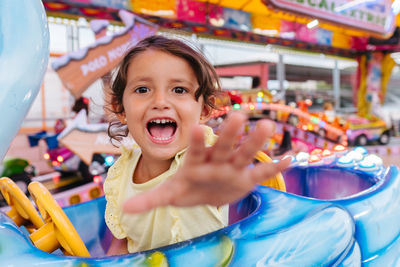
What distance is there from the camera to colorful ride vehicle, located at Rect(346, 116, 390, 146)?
3.91 metres

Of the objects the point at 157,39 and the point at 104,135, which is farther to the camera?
the point at 104,135

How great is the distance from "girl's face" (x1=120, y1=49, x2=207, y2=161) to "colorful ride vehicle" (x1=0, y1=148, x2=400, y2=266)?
162 millimetres

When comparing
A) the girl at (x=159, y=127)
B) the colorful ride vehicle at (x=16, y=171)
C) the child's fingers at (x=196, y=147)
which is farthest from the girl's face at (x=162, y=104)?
the colorful ride vehicle at (x=16, y=171)

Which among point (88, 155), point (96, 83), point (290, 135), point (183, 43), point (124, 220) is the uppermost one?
point (183, 43)

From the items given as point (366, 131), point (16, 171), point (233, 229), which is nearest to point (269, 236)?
point (233, 229)

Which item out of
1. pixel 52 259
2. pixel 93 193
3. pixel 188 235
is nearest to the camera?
pixel 52 259

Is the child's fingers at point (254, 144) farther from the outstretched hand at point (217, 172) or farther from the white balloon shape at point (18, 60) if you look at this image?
the white balloon shape at point (18, 60)

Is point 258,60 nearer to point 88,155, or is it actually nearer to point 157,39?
point 88,155

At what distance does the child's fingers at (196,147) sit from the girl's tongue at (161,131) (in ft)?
0.94

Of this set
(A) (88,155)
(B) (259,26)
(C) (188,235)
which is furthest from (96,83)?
(B) (259,26)

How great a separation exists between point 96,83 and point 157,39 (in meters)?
1.36

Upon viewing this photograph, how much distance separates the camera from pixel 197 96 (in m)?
0.56

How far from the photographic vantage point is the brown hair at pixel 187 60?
1.83ft

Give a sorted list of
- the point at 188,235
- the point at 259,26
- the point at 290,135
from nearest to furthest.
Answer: the point at 188,235 → the point at 290,135 → the point at 259,26
